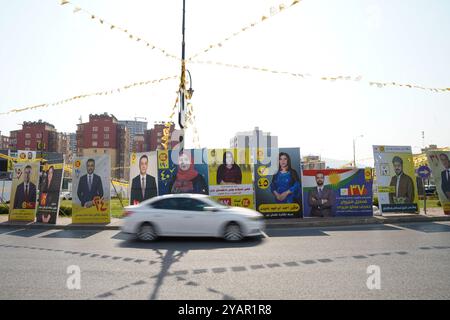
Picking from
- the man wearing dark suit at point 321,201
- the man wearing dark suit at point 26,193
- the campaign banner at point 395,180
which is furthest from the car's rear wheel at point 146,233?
the campaign banner at point 395,180

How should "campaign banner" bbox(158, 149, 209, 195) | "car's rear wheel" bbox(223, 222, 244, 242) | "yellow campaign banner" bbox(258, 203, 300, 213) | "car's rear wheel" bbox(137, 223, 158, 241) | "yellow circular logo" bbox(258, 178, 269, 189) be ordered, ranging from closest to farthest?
1. "car's rear wheel" bbox(223, 222, 244, 242)
2. "car's rear wheel" bbox(137, 223, 158, 241)
3. "yellow campaign banner" bbox(258, 203, 300, 213)
4. "yellow circular logo" bbox(258, 178, 269, 189)
5. "campaign banner" bbox(158, 149, 209, 195)

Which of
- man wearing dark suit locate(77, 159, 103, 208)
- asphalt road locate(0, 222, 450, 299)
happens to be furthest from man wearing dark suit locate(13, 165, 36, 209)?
asphalt road locate(0, 222, 450, 299)

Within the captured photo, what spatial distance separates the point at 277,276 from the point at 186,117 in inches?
466

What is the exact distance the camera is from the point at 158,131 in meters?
126

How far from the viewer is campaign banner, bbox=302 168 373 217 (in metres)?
14.9

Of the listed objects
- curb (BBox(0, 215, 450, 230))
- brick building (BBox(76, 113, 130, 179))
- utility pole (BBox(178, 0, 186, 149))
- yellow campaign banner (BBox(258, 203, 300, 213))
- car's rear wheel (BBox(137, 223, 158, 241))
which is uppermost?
brick building (BBox(76, 113, 130, 179))

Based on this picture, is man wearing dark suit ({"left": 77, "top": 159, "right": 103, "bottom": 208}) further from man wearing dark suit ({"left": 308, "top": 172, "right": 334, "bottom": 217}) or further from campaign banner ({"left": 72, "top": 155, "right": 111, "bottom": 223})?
man wearing dark suit ({"left": 308, "top": 172, "right": 334, "bottom": 217})

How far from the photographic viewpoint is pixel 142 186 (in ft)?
49.6

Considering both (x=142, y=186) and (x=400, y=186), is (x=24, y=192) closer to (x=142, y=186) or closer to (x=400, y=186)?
(x=142, y=186)

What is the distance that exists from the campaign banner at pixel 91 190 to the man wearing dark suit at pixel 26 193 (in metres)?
2.26

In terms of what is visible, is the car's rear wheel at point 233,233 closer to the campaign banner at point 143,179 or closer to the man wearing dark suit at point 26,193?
the campaign banner at point 143,179

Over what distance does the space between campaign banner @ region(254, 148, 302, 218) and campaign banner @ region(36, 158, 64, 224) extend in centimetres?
861

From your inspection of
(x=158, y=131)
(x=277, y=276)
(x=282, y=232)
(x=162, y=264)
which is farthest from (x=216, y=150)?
(x=158, y=131)
